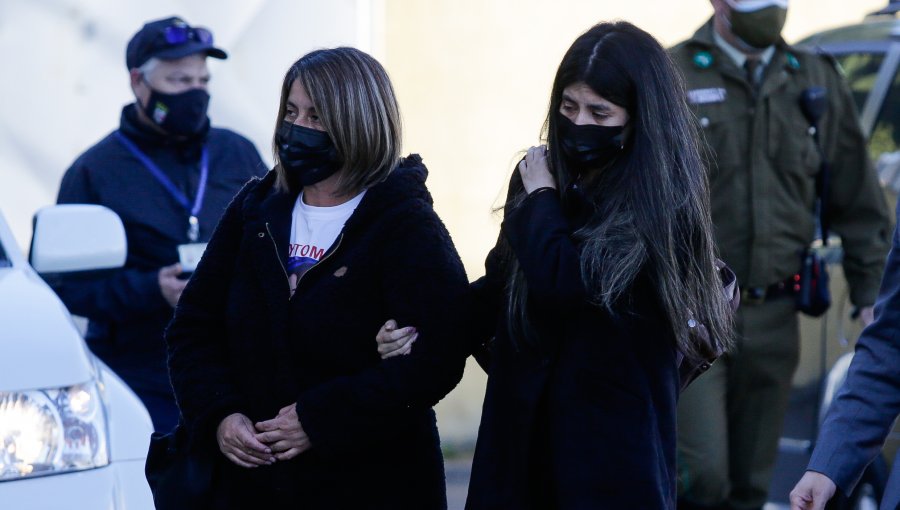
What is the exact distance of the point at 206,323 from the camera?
3490 millimetres

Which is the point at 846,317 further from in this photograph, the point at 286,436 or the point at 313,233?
the point at 286,436

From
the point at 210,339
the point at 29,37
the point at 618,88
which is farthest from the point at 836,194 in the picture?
the point at 29,37

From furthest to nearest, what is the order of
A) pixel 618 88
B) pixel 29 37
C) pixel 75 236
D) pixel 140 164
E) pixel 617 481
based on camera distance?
1. pixel 29 37
2. pixel 140 164
3. pixel 75 236
4. pixel 618 88
5. pixel 617 481

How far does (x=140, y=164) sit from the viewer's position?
16.6 feet

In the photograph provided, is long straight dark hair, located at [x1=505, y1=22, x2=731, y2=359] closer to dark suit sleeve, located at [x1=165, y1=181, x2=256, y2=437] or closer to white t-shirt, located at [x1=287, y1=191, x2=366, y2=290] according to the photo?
white t-shirt, located at [x1=287, y1=191, x2=366, y2=290]

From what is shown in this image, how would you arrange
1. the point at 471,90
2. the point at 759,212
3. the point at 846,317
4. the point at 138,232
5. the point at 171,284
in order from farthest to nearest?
1. the point at 471,90
2. the point at 846,317
3. the point at 759,212
4. the point at 138,232
5. the point at 171,284

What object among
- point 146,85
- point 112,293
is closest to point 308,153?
point 112,293

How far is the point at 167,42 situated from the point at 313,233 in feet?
6.71

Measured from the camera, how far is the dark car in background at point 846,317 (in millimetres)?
5672

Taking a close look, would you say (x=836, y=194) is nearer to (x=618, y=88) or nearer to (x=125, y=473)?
(x=618, y=88)

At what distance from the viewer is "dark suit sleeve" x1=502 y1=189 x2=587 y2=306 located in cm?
306

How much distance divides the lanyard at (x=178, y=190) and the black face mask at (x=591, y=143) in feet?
6.69

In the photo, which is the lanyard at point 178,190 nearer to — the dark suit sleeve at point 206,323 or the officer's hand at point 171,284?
the officer's hand at point 171,284

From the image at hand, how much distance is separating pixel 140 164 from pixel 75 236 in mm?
817
